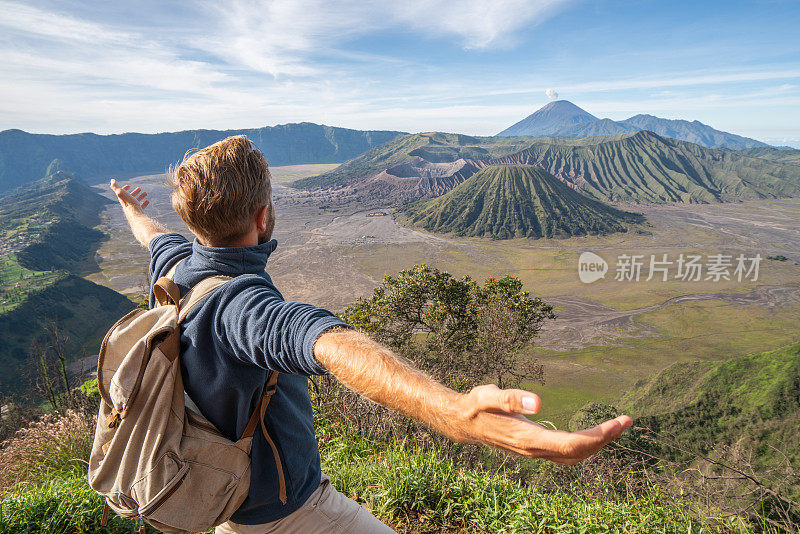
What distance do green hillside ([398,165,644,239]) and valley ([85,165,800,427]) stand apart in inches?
177

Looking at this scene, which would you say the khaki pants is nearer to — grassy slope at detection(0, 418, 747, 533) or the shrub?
grassy slope at detection(0, 418, 747, 533)

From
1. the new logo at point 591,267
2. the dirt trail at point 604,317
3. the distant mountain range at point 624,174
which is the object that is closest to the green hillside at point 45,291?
the dirt trail at point 604,317

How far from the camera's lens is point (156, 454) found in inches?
45.8

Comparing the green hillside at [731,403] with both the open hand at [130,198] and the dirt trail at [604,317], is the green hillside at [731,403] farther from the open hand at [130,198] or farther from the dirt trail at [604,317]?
the dirt trail at [604,317]

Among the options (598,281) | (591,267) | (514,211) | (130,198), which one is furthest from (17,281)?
(514,211)

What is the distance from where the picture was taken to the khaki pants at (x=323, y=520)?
1.48 m

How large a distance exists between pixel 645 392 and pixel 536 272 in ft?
133

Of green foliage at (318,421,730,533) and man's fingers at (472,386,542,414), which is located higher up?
man's fingers at (472,386,542,414)

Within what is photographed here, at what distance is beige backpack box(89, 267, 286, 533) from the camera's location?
113cm

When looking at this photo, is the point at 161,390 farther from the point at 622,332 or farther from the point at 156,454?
the point at 622,332

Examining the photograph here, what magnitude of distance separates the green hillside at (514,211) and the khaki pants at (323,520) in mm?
80978

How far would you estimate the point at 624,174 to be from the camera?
135m

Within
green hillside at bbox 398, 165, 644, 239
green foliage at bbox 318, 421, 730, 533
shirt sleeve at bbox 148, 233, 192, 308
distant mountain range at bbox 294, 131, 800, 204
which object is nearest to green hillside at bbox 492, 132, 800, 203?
distant mountain range at bbox 294, 131, 800, 204

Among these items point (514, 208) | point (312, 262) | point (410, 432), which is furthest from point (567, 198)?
point (410, 432)
